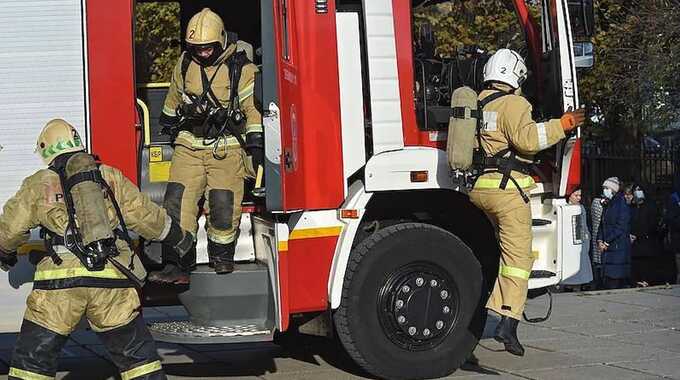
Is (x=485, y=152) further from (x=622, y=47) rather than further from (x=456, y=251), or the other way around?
(x=622, y=47)

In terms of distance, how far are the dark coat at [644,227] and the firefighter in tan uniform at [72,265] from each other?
399 inches

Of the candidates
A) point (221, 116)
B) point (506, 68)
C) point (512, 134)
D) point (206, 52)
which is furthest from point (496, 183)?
point (206, 52)

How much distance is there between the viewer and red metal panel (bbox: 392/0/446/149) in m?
7.30

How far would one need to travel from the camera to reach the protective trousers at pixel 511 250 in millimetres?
7270

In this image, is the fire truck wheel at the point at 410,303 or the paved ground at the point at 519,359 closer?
the fire truck wheel at the point at 410,303

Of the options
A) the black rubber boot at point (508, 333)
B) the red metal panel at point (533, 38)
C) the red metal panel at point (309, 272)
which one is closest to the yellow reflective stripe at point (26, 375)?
the red metal panel at point (309, 272)

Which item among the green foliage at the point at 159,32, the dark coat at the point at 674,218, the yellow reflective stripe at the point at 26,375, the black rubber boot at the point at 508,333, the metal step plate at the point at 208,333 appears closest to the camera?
the yellow reflective stripe at the point at 26,375

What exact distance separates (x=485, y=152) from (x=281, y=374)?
206 cm

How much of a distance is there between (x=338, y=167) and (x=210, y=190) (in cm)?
81

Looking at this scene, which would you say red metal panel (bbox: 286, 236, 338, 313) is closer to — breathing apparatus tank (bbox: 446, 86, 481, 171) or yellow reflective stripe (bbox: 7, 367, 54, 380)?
breathing apparatus tank (bbox: 446, 86, 481, 171)

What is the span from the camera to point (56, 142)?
19.7 feet

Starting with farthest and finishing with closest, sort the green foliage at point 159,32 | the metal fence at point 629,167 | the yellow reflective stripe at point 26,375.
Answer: the metal fence at point 629,167 < the green foliage at point 159,32 < the yellow reflective stripe at point 26,375

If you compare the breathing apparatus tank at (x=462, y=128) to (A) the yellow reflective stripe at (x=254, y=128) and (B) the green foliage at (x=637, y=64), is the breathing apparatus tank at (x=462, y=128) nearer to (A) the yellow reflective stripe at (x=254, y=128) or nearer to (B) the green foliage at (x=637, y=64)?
(A) the yellow reflective stripe at (x=254, y=128)

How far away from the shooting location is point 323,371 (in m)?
8.03
